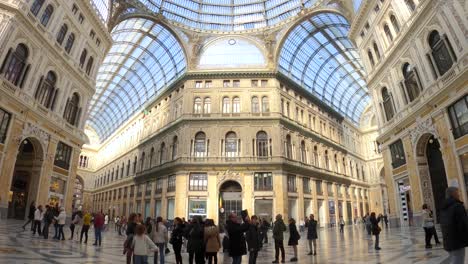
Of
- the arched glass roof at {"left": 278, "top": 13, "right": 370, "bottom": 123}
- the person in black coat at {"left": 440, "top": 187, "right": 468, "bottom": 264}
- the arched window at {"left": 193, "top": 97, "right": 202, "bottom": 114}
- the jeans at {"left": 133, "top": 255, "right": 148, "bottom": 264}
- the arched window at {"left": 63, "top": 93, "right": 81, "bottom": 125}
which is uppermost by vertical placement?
the arched glass roof at {"left": 278, "top": 13, "right": 370, "bottom": 123}

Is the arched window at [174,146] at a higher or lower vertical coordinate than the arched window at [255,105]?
lower

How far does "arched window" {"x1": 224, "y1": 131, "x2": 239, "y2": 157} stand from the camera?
122ft

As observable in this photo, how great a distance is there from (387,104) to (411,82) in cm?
475

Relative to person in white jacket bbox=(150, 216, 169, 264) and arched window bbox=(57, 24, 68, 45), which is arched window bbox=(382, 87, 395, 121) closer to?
person in white jacket bbox=(150, 216, 169, 264)

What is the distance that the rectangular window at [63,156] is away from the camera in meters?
27.0

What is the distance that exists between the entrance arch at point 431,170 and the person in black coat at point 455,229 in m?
20.2

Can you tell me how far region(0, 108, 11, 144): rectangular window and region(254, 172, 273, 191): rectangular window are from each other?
2446 cm

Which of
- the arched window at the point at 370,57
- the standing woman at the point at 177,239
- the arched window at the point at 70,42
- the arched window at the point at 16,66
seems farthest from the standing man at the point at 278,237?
the arched window at the point at 70,42

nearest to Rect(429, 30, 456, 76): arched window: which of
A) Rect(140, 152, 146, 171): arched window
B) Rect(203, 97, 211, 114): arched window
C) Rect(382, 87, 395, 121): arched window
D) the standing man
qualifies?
Rect(382, 87, 395, 121): arched window

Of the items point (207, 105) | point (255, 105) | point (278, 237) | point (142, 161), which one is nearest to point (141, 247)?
point (278, 237)

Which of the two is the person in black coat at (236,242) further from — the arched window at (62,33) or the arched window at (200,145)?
the arched window at (200,145)

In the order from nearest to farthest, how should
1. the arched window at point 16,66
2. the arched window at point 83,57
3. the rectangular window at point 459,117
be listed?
the rectangular window at point 459,117 → the arched window at point 16,66 → the arched window at point 83,57

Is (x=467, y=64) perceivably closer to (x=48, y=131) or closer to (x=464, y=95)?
(x=464, y=95)

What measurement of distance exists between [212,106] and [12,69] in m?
22.0
